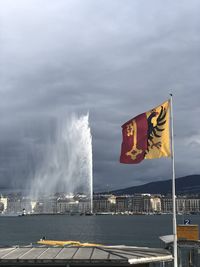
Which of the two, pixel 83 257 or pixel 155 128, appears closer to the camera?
pixel 83 257

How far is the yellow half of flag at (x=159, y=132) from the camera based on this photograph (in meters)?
18.3

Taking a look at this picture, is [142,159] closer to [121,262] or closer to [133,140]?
[133,140]

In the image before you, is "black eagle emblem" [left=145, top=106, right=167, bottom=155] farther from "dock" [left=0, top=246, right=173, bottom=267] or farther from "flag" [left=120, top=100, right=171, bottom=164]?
"dock" [left=0, top=246, right=173, bottom=267]

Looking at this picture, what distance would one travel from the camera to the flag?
18359 mm

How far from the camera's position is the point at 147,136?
1869 cm

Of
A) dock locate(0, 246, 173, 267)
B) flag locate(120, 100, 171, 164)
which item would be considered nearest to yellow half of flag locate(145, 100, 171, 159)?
flag locate(120, 100, 171, 164)

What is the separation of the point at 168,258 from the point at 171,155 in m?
4.37

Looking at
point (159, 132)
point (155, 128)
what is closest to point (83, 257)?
point (159, 132)

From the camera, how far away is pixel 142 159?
1831cm

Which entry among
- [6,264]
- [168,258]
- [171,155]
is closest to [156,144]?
[171,155]

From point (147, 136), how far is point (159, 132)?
53cm

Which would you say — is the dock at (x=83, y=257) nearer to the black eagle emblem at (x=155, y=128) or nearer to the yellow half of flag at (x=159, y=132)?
the yellow half of flag at (x=159, y=132)

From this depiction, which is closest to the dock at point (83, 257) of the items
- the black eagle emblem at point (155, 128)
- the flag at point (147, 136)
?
the flag at point (147, 136)

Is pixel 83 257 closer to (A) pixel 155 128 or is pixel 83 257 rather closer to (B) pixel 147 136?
(B) pixel 147 136
